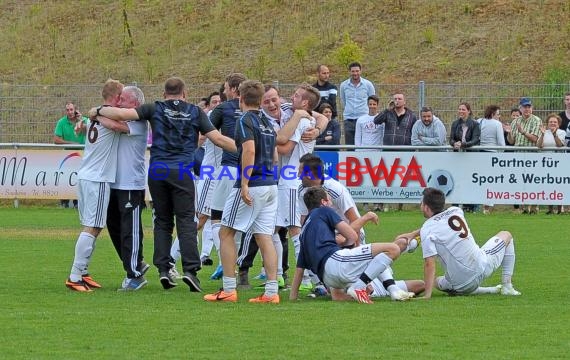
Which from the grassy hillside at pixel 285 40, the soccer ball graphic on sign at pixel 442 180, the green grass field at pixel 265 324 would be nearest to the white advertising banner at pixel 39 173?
the soccer ball graphic on sign at pixel 442 180

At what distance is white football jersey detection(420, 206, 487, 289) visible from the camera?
37.1 ft

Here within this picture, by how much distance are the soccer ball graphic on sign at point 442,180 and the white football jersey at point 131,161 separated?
12074mm

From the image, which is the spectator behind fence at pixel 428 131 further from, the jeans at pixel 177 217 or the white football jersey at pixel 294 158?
the jeans at pixel 177 217

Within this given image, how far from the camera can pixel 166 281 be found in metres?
12.2

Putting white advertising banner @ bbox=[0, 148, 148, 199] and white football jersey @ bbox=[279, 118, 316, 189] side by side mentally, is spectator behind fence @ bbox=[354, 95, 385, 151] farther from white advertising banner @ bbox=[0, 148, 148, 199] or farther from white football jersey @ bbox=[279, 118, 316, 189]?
white football jersey @ bbox=[279, 118, 316, 189]

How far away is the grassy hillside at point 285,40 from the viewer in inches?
1372

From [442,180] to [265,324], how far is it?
14513 millimetres

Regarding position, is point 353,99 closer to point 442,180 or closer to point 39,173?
point 442,180

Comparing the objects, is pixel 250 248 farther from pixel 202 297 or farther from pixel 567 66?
pixel 567 66

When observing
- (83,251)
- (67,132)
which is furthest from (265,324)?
(67,132)

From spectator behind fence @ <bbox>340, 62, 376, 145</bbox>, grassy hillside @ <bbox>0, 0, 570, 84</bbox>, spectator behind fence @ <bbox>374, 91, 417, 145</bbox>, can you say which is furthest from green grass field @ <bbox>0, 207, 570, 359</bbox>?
grassy hillside @ <bbox>0, 0, 570, 84</bbox>

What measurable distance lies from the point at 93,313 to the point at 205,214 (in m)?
4.67

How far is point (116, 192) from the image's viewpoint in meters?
12.3

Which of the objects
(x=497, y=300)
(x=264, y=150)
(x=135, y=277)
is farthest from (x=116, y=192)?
(x=497, y=300)
